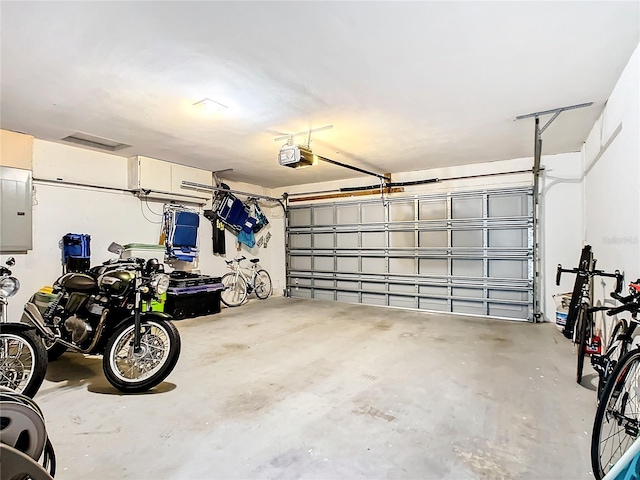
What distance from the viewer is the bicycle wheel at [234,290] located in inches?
277

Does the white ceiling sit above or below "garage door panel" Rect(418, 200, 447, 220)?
above

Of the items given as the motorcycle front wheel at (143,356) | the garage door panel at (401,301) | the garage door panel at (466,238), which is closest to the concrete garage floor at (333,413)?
the motorcycle front wheel at (143,356)

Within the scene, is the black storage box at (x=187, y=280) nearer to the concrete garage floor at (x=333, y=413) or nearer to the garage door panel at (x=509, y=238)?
the concrete garage floor at (x=333, y=413)

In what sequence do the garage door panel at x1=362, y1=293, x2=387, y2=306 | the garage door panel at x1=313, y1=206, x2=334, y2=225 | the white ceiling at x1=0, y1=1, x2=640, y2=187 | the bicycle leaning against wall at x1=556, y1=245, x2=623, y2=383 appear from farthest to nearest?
the garage door panel at x1=313, y1=206, x2=334, y2=225 < the garage door panel at x1=362, y1=293, x2=387, y2=306 < the bicycle leaning against wall at x1=556, y1=245, x2=623, y2=383 < the white ceiling at x1=0, y1=1, x2=640, y2=187

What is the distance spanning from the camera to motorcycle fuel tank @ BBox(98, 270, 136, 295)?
2.85m

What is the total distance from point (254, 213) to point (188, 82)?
16.1ft

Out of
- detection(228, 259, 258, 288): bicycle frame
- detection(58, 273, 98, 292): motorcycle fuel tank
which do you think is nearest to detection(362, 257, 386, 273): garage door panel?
detection(228, 259, 258, 288): bicycle frame

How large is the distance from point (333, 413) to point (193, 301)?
13.2ft

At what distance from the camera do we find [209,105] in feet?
10.8

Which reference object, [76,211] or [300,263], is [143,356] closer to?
[76,211]

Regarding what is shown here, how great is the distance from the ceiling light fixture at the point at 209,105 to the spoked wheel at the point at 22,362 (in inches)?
94.7

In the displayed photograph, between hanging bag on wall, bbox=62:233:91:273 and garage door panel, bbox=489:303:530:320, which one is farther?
garage door panel, bbox=489:303:530:320

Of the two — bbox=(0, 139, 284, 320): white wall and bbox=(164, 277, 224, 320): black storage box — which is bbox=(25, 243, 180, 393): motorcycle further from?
bbox=(164, 277, 224, 320): black storage box

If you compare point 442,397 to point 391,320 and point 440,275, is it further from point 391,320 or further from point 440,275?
point 440,275
